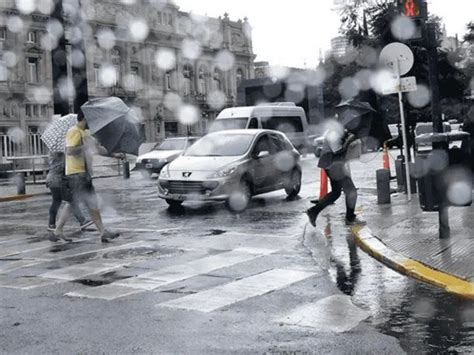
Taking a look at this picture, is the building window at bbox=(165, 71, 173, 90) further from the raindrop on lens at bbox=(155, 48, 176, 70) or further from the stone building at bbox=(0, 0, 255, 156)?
the raindrop on lens at bbox=(155, 48, 176, 70)

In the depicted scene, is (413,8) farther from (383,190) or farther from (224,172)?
(224,172)

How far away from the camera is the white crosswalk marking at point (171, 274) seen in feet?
21.4

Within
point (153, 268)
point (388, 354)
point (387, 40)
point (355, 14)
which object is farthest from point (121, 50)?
point (388, 354)

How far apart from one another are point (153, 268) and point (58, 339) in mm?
2731

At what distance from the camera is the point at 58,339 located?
16.3 ft

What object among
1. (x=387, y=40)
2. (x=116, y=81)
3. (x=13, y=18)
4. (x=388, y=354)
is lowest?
(x=388, y=354)

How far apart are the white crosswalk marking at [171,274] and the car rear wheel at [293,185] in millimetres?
6510

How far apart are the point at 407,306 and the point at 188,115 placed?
166ft

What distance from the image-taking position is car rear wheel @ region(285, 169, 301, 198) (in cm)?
1519

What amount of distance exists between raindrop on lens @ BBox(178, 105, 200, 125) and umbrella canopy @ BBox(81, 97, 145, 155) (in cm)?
4562

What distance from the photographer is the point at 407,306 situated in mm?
5727

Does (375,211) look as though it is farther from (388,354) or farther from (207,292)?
(388,354)

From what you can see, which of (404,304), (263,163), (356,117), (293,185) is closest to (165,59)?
(293,185)

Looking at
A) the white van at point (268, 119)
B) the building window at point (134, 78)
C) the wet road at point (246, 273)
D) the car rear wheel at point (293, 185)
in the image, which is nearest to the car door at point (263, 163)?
the wet road at point (246, 273)
